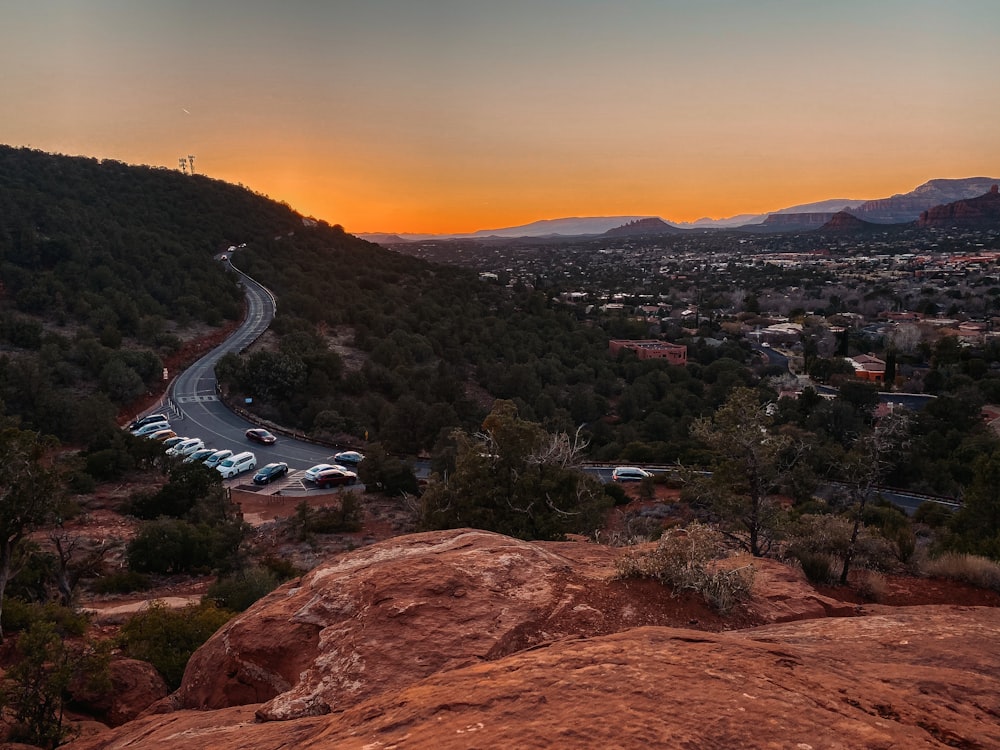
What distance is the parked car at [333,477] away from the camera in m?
26.4

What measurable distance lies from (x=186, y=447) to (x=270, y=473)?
16.0 ft

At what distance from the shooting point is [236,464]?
27172 mm

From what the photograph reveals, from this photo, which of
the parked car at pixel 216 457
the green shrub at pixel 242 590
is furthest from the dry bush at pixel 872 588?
the parked car at pixel 216 457

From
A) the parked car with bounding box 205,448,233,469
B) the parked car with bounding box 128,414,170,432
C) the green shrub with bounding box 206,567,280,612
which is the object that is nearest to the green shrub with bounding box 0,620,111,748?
the green shrub with bounding box 206,567,280,612

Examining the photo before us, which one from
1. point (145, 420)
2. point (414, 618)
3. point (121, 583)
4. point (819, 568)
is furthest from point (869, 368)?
point (414, 618)

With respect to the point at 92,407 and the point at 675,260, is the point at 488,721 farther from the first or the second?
the point at 675,260

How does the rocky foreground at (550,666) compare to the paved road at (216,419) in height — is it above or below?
above

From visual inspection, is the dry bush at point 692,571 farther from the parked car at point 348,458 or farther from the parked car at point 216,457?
the parked car at point 216,457

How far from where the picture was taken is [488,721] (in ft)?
11.1

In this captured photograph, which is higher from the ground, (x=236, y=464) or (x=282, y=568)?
(x=236, y=464)

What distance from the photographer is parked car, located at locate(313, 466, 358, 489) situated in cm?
2636

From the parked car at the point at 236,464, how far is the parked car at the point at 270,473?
738mm

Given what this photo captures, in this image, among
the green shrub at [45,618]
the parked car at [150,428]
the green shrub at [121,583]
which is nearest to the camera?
the green shrub at [45,618]

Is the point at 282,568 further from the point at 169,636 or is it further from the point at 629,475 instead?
the point at 629,475
